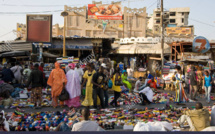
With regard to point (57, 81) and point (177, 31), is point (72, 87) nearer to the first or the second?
point (57, 81)

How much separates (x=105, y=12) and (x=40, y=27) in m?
23.7

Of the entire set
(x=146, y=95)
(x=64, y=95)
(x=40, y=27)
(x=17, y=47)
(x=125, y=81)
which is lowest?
(x=146, y=95)

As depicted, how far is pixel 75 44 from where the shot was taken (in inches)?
816

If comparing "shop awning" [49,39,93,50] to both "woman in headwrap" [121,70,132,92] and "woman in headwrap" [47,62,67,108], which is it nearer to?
"woman in headwrap" [121,70,132,92]

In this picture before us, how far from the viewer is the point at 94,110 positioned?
836cm

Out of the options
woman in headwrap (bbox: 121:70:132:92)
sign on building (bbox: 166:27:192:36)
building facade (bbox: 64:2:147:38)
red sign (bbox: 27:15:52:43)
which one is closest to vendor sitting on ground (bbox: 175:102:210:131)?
woman in headwrap (bbox: 121:70:132:92)

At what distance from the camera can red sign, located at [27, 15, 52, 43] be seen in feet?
54.7

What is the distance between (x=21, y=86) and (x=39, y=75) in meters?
3.61

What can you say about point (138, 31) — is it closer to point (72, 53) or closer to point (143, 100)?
point (72, 53)

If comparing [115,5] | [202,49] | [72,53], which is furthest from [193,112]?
[115,5]

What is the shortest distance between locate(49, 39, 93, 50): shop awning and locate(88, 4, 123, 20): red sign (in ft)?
62.5

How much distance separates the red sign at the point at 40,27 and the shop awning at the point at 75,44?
336 cm

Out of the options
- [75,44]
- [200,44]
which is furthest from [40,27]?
[200,44]

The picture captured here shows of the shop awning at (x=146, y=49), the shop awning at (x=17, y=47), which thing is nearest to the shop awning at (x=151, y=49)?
the shop awning at (x=146, y=49)
